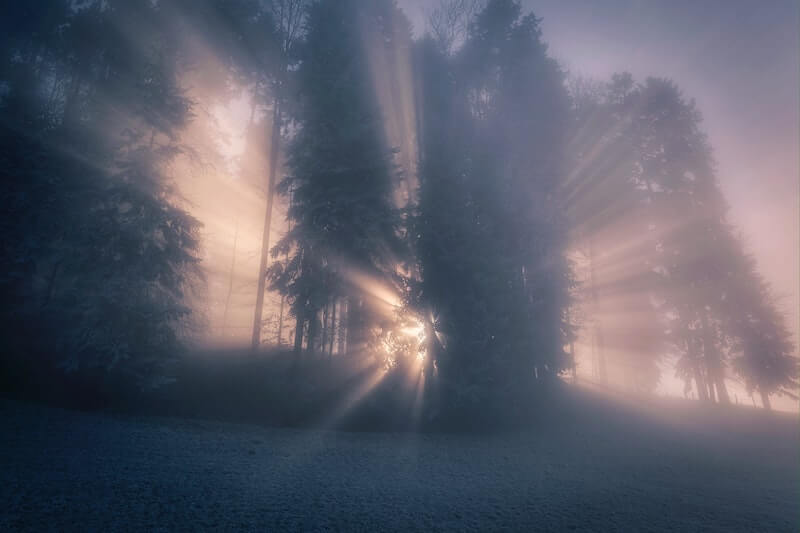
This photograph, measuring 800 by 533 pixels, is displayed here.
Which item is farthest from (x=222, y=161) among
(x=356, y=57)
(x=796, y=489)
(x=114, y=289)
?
(x=796, y=489)

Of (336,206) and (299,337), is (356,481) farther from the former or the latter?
(336,206)

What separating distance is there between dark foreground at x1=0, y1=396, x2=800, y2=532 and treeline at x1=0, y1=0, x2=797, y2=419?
2.04 m

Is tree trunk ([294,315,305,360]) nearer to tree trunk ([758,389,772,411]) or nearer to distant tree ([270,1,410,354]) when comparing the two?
distant tree ([270,1,410,354])

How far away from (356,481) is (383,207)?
969 cm

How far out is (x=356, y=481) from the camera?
658cm

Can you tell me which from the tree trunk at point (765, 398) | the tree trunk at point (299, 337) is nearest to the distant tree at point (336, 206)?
the tree trunk at point (299, 337)

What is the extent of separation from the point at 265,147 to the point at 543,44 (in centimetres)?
1694

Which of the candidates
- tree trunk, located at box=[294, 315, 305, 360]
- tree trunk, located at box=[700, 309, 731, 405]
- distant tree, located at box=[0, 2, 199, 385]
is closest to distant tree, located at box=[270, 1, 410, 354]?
tree trunk, located at box=[294, 315, 305, 360]

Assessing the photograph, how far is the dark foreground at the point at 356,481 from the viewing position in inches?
189

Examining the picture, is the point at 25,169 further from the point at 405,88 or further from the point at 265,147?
the point at 405,88

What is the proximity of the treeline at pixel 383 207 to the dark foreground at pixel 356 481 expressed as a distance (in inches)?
80.2

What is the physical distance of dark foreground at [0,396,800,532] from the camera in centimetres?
481

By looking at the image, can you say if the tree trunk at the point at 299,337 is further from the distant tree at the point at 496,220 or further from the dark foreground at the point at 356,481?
the distant tree at the point at 496,220

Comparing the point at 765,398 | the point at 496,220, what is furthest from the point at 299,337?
the point at 765,398
